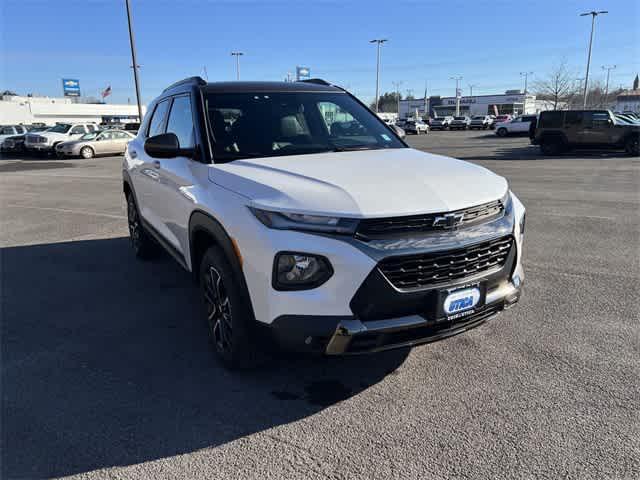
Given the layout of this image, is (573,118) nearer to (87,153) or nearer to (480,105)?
(87,153)

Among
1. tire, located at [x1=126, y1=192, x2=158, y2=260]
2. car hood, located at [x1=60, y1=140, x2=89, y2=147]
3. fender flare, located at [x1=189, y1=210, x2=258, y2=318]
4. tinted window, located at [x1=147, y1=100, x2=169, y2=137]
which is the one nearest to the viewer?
fender flare, located at [x1=189, y1=210, x2=258, y2=318]

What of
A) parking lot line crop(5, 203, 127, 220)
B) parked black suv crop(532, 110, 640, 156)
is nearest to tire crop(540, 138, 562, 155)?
parked black suv crop(532, 110, 640, 156)

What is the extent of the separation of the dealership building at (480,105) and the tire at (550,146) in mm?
72225

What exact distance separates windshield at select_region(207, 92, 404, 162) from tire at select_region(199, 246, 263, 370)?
79 cm

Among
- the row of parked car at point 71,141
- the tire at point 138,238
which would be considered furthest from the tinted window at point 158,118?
the row of parked car at point 71,141

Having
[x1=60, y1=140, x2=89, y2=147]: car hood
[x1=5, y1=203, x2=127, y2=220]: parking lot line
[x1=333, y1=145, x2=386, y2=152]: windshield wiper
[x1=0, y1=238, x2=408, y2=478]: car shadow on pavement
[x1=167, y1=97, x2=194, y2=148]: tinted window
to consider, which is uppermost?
[x1=167, y1=97, x2=194, y2=148]: tinted window

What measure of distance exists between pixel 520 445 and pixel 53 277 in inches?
195

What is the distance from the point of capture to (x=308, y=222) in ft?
8.41

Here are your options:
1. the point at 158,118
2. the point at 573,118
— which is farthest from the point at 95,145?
the point at 573,118

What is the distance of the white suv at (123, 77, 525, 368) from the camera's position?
2520 millimetres

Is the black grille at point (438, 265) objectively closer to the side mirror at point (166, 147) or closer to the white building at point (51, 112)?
the side mirror at point (166, 147)

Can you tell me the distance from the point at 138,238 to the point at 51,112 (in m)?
80.9

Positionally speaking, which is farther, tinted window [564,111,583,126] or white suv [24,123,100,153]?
white suv [24,123,100,153]

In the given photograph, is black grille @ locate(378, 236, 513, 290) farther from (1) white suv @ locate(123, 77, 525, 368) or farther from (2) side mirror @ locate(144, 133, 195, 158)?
(2) side mirror @ locate(144, 133, 195, 158)
